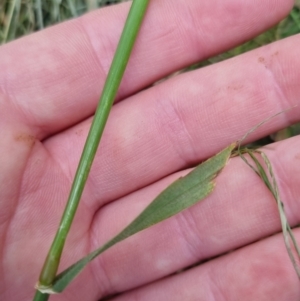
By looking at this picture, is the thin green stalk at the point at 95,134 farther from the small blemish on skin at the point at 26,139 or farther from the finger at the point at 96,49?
the small blemish on skin at the point at 26,139

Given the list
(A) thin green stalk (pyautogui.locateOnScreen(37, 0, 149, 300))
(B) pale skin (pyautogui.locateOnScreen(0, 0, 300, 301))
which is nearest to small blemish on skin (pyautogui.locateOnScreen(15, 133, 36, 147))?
(B) pale skin (pyautogui.locateOnScreen(0, 0, 300, 301))

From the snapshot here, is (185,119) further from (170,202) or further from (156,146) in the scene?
(170,202)

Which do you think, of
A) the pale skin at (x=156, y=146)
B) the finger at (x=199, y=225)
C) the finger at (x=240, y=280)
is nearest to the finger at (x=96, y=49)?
the pale skin at (x=156, y=146)

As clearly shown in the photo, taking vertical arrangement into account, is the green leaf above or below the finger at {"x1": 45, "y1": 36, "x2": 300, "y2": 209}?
below

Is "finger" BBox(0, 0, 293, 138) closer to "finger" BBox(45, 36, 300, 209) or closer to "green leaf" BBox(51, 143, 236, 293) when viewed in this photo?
"finger" BBox(45, 36, 300, 209)

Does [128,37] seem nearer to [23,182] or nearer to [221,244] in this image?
[23,182]

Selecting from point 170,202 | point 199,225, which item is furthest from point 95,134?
point 199,225

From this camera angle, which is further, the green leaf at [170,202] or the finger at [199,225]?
the finger at [199,225]
